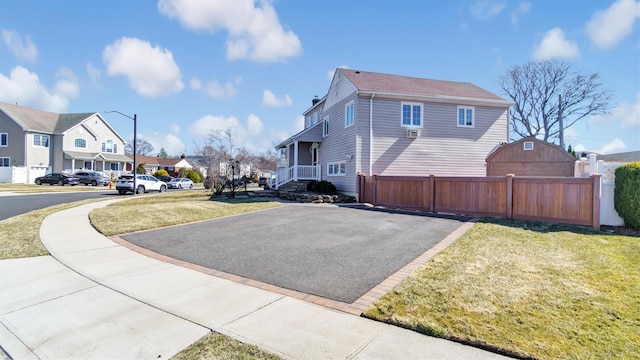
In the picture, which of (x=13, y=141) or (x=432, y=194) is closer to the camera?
(x=432, y=194)

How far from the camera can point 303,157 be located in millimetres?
25766

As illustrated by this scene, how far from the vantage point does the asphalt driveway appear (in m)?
5.28

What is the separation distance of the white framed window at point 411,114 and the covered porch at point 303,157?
664cm

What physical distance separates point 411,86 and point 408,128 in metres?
3.06

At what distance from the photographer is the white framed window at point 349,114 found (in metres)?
18.3

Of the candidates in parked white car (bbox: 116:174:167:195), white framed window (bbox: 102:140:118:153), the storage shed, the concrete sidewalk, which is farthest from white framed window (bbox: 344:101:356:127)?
white framed window (bbox: 102:140:118:153)

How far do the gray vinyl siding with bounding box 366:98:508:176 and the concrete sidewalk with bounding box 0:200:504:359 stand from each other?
47.1 feet

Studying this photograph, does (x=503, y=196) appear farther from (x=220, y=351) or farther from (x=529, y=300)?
(x=220, y=351)

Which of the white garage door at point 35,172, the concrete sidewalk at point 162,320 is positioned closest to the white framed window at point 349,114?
the concrete sidewalk at point 162,320

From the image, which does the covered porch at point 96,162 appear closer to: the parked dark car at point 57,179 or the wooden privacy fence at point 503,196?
the parked dark car at point 57,179

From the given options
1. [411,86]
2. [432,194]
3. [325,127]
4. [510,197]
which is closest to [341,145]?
[325,127]

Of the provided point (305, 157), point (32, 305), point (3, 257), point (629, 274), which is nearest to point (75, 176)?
point (305, 157)

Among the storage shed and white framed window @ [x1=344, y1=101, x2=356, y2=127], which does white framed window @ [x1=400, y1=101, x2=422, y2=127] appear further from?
the storage shed

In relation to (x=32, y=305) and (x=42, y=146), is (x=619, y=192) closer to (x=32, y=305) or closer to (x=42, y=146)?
(x=32, y=305)
